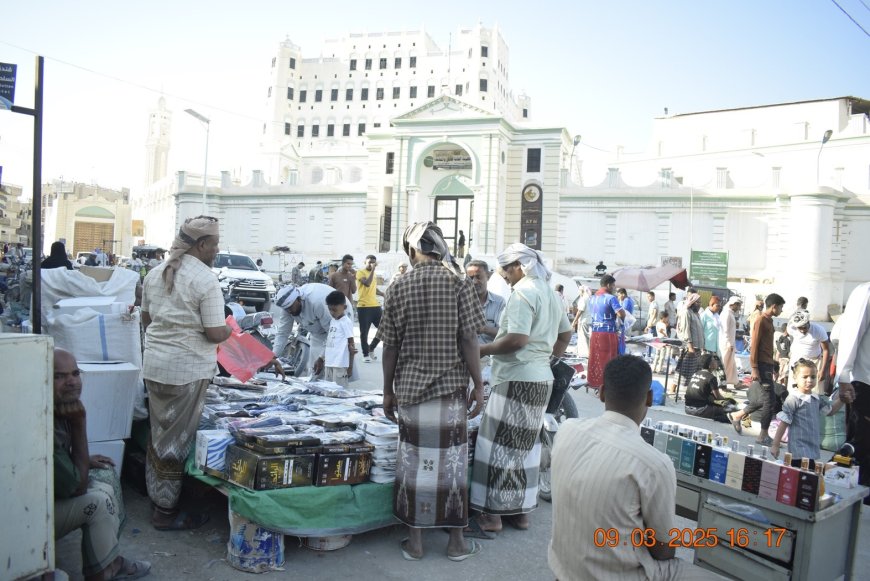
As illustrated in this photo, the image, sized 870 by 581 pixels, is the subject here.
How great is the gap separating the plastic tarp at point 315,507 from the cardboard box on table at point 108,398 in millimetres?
726

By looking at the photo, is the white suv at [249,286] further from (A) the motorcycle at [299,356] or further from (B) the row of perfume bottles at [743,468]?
(B) the row of perfume bottles at [743,468]

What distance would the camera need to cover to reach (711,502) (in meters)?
3.34

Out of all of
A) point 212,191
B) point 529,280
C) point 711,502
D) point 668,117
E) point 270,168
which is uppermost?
point 668,117

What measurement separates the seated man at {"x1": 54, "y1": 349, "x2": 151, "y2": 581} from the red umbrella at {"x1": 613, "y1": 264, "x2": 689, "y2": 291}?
601 inches

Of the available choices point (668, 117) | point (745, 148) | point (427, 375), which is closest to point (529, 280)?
point (427, 375)

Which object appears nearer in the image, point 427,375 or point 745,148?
point 427,375

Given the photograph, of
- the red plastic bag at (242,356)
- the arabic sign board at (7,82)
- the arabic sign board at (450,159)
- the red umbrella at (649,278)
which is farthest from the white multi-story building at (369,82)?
the arabic sign board at (7,82)

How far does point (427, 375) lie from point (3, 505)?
2.21m

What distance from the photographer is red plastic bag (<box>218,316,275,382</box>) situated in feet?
20.6

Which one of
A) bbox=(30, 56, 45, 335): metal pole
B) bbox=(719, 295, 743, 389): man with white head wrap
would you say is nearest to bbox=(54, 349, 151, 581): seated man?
bbox=(30, 56, 45, 335): metal pole

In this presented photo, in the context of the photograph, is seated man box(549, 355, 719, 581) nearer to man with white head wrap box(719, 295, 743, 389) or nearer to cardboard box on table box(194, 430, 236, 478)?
cardboard box on table box(194, 430, 236, 478)

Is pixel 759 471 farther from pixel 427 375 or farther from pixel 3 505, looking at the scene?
pixel 3 505

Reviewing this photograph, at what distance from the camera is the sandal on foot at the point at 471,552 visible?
3975 millimetres
